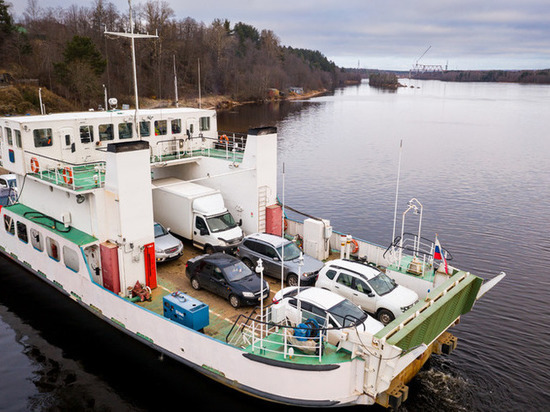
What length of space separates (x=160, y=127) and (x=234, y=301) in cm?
1011

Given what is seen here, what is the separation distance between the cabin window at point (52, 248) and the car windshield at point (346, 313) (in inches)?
433

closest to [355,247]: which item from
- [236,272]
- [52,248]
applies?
[236,272]

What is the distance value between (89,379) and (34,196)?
28.0 ft

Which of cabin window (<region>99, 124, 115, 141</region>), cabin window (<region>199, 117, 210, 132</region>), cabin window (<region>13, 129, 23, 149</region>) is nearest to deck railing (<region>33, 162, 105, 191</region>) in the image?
cabin window (<region>13, 129, 23, 149</region>)

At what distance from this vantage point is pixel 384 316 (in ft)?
46.0

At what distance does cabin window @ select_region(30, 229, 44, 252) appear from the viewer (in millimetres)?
17962

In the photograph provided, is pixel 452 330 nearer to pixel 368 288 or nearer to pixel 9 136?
pixel 368 288

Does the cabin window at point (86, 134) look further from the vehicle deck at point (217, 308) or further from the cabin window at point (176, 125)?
the vehicle deck at point (217, 308)

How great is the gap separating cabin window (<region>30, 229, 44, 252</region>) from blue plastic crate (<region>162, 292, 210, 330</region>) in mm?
7575

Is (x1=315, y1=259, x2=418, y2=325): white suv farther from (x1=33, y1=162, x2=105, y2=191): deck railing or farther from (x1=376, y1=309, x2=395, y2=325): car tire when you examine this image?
(x1=33, y1=162, x2=105, y2=191): deck railing

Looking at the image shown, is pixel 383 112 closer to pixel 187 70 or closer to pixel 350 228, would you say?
pixel 187 70

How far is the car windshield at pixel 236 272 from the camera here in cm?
1512

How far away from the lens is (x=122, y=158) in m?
14.3

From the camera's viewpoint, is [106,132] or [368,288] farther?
[106,132]
